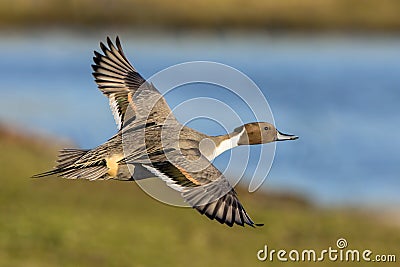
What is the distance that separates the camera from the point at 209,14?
35375 mm

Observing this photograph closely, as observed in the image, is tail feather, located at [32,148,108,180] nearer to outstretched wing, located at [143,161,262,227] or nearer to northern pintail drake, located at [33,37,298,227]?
northern pintail drake, located at [33,37,298,227]

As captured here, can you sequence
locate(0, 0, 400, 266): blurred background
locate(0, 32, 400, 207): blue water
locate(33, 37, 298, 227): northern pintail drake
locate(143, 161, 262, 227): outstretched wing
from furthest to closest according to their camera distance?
locate(0, 32, 400, 207): blue water → locate(0, 0, 400, 266): blurred background → locate(33, 37, 298, 227): northern pintail drake → locate(143, 161, 262, 227): outstretched wing

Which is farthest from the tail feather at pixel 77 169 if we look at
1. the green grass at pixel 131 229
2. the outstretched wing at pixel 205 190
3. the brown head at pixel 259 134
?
the green grass at pixel 131 229

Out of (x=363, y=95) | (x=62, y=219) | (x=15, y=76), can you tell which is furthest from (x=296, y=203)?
(x=15, y=76)

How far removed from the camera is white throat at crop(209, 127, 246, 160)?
777 cm

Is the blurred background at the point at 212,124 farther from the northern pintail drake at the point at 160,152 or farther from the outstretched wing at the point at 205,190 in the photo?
the outstretched wing at the point at 205,190

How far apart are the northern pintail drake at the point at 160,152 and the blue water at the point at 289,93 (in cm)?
827

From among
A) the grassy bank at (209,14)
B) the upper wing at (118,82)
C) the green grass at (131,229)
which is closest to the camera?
the upper wing at (118,82)

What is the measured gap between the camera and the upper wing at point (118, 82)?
8.84 m

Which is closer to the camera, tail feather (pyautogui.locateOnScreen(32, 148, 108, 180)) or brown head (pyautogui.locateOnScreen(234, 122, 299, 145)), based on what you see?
tail feather (pyautogui.locateOnScreen(32, 148, 108, 180))

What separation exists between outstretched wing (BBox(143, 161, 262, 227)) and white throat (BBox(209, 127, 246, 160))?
611mm
